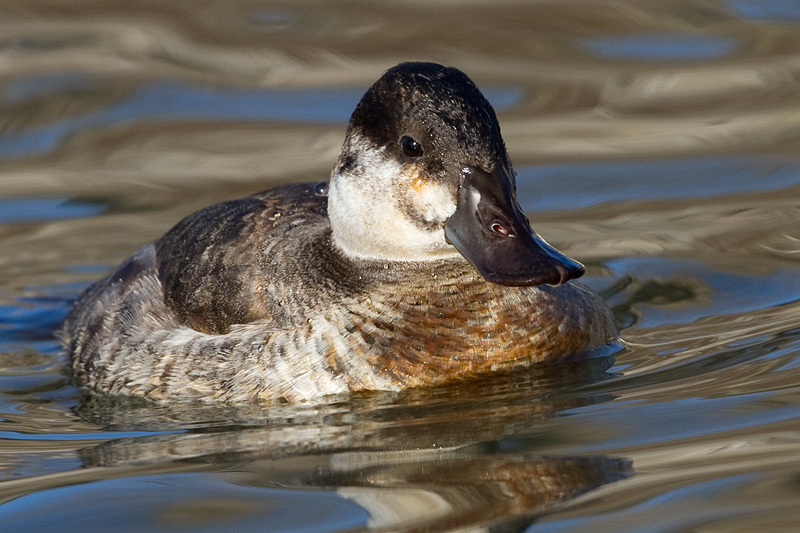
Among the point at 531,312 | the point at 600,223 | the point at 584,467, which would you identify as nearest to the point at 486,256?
the point at 531,312

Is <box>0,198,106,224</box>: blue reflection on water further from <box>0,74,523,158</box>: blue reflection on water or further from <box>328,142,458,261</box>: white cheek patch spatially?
<box>328,142,458,261</box>: white cheek patch

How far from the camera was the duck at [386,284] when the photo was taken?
17.4 feet

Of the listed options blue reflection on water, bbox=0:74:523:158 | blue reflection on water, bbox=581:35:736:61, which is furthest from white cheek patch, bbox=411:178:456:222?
blue reflection on water, bbox=581:35:736:61

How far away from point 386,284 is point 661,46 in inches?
226

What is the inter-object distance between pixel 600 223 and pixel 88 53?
4887 mm

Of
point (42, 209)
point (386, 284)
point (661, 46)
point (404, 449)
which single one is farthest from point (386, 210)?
point (661, 46)

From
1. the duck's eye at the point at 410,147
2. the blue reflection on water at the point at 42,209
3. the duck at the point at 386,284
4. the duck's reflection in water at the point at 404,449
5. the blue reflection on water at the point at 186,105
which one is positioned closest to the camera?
the duck's reflection in water at the point at 404,449

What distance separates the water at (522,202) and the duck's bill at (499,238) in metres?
0.55

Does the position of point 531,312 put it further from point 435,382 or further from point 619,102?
point 619,102

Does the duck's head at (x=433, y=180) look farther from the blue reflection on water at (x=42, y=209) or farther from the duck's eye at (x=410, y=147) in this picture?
the blue reflection on water at (x=42, y=209)

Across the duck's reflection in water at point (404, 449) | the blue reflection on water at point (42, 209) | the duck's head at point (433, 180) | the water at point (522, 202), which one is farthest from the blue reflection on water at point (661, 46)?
the duck's head at point (433, 180)

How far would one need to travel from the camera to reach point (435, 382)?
18.1ft

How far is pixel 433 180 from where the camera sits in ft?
17.6

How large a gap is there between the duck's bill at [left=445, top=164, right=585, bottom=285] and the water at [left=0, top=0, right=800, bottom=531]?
21.5 inches
